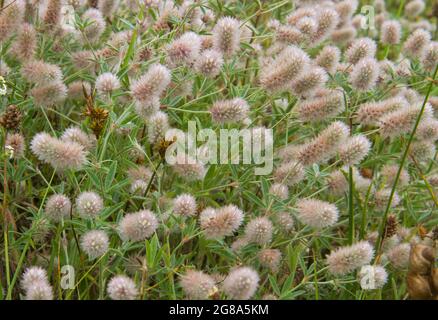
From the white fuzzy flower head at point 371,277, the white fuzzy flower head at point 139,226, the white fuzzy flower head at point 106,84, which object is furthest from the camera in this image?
the white fuzzy flower head at point 106,84

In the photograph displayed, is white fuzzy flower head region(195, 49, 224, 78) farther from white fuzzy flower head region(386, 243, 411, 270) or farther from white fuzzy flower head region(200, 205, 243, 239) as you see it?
white fuzzy flower head region(386, 243, 411, 270)

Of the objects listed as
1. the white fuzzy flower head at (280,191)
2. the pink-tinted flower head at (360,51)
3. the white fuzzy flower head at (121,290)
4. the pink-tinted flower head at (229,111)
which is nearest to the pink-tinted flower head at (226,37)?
the pink-tinted flower head at (229,111)

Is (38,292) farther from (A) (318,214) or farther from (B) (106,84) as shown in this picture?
(A) (318,214)

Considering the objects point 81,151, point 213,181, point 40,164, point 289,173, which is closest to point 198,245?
point 213,181

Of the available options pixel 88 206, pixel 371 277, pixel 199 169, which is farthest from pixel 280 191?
pixel 88 206

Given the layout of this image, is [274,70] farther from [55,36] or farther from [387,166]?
[55,36]

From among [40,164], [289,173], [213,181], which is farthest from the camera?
[40,164]

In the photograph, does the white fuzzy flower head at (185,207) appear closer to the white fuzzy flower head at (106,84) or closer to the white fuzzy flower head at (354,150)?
the white fuzzy flower head at (106,84)

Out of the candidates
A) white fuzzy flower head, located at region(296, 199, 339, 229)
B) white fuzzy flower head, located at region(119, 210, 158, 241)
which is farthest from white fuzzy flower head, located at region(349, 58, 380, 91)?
white fuzzy flower head, located at region(119, 210, 158, 241)
